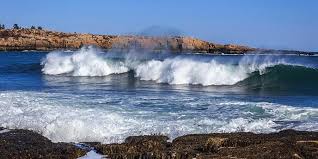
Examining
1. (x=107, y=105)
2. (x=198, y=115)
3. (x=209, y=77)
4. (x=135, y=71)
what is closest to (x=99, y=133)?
(x=198, y=115)

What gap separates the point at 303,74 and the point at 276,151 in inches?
780

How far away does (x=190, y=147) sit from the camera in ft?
29.5

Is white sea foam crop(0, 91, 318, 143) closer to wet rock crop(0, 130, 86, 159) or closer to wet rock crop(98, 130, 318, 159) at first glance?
wet rock crop(0, 130, 86, 159)

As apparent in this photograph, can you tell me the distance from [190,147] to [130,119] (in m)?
4.63

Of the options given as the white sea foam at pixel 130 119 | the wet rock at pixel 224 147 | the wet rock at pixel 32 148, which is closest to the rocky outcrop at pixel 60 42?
the white sea foam at pixel 130 119

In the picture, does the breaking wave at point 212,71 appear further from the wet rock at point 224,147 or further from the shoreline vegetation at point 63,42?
the shoreline vegetation at point 63,42

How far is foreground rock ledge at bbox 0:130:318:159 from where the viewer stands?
27.1 ft

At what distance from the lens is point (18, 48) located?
110 m

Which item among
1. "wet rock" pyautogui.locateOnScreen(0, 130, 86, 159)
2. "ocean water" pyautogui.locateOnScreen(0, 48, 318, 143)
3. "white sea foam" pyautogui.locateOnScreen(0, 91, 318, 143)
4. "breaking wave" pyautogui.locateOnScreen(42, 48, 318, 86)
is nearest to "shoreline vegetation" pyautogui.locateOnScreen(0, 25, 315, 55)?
"breaking wave" pyautogui.locateOnScreen(42, 48, 318, 86)

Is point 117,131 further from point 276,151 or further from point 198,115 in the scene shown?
point 276,151

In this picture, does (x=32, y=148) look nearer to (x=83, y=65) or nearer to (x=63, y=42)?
(x=83, y=65)

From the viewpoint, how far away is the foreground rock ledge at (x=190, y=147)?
27.1 feet

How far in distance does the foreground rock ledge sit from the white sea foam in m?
1.48

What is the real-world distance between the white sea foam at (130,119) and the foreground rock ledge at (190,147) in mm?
1482
